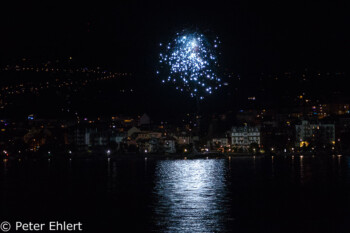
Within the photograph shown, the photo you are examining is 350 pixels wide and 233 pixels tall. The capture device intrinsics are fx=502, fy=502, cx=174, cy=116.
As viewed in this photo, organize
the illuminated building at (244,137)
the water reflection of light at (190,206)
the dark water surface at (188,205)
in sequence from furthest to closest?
1. the illuminated building at (244,137)
2. the dark water surface at (188,205)
3. the water reflection of light at (190,206)

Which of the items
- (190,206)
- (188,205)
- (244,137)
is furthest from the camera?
(244,137)

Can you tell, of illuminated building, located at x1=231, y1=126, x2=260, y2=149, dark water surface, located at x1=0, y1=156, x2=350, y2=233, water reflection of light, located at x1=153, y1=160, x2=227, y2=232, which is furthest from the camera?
illuminated building, located at x1=231, y1=126, x2=260, y2=149

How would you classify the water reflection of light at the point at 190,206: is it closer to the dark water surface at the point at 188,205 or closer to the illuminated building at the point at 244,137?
the dark water surface at the point at 188,205

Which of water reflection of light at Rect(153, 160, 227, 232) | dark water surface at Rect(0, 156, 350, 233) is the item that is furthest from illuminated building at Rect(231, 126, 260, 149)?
water reflection of light at Rect(153, 160, 227, 232)

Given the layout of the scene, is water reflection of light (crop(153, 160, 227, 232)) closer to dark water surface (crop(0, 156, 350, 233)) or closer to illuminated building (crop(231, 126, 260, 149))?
dark water surface (crop(0, 156, 350, 233))

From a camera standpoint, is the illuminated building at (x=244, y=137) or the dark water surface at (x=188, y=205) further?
the illuminated building at (x=244, y=137)

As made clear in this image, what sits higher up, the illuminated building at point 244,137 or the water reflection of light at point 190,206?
the illuminated building at point 244,137

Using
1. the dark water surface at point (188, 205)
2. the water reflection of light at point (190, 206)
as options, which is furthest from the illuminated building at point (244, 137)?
the water reflection of light at point (190, 206)

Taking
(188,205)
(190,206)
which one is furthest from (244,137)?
(190,206)

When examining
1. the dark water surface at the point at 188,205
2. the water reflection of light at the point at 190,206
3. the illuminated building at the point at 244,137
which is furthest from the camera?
the illuminated building at the point at 244,137

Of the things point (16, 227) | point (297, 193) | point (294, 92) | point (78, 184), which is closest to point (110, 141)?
point (294, 92)

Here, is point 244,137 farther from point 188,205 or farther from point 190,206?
point 190,206
